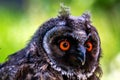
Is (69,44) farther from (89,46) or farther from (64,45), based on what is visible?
(89,46)

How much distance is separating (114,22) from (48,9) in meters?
1.52

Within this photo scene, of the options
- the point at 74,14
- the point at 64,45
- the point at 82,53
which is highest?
the point at 74,14

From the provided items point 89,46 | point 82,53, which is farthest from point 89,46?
point 82,53

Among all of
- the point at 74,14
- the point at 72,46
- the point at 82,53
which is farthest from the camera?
the point at 74,14

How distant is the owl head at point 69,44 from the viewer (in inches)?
345

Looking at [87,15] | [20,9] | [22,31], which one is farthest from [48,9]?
[87,15]

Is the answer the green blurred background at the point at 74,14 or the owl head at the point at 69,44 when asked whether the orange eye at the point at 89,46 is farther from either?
the green blurred background at the point at 74,14

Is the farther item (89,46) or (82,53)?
(89,46)

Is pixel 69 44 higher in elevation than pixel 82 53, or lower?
higher

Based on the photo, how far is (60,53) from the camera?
8883 mm

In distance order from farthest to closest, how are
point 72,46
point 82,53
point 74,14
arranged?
point 74,14
point 72,46
point 82,53

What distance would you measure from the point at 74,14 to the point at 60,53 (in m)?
7.28

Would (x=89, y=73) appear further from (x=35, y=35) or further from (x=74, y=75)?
(x=35, y=35)

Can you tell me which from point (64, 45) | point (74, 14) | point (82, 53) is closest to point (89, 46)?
point (82, 53)
